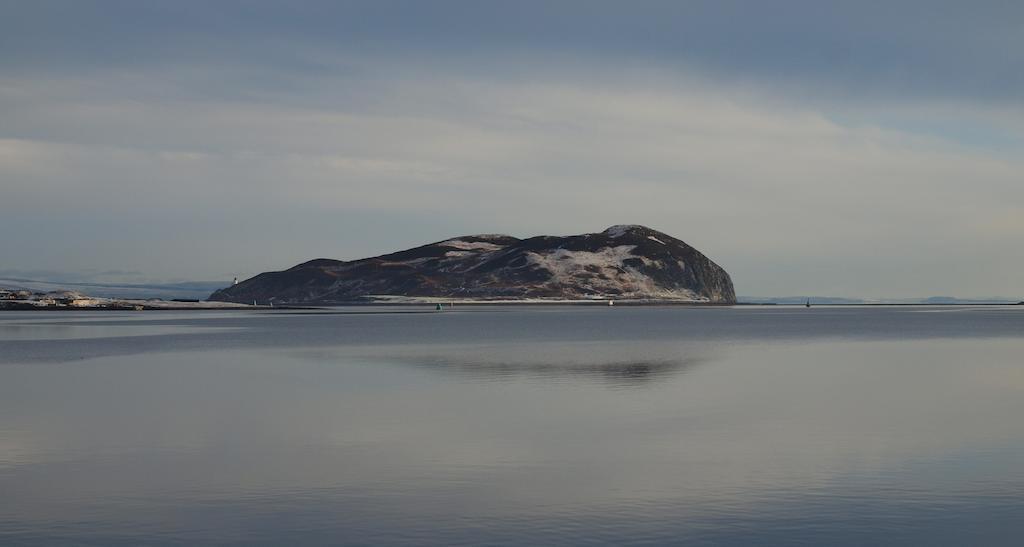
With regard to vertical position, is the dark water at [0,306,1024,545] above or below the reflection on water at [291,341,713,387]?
below

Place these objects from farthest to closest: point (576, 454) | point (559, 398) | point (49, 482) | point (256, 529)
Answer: point (559, 398), point (576, 454), point (49, 482), point (256, 529)

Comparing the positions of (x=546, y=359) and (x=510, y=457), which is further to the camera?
(x=546, y=359)

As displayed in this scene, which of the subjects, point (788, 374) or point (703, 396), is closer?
point (703, 396)

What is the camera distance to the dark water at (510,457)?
72.0 ft

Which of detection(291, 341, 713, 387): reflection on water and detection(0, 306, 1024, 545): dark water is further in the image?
detection(291, 341, 713, 387): reflection on water

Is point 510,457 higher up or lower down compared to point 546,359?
lower down

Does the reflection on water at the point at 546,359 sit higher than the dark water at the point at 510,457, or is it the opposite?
the reflection on water at the point at 546,359

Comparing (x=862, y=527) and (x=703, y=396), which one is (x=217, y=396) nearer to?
(x=703, y=396)

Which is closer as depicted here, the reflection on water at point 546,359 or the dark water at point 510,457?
the dark water at point 510,457

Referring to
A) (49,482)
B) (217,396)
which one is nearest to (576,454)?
(49,482)

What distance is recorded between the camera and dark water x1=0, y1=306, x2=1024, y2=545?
2194cm

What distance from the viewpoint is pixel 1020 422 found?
39.3 m

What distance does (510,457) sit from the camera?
102ft

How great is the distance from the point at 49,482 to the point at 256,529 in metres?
8.13
